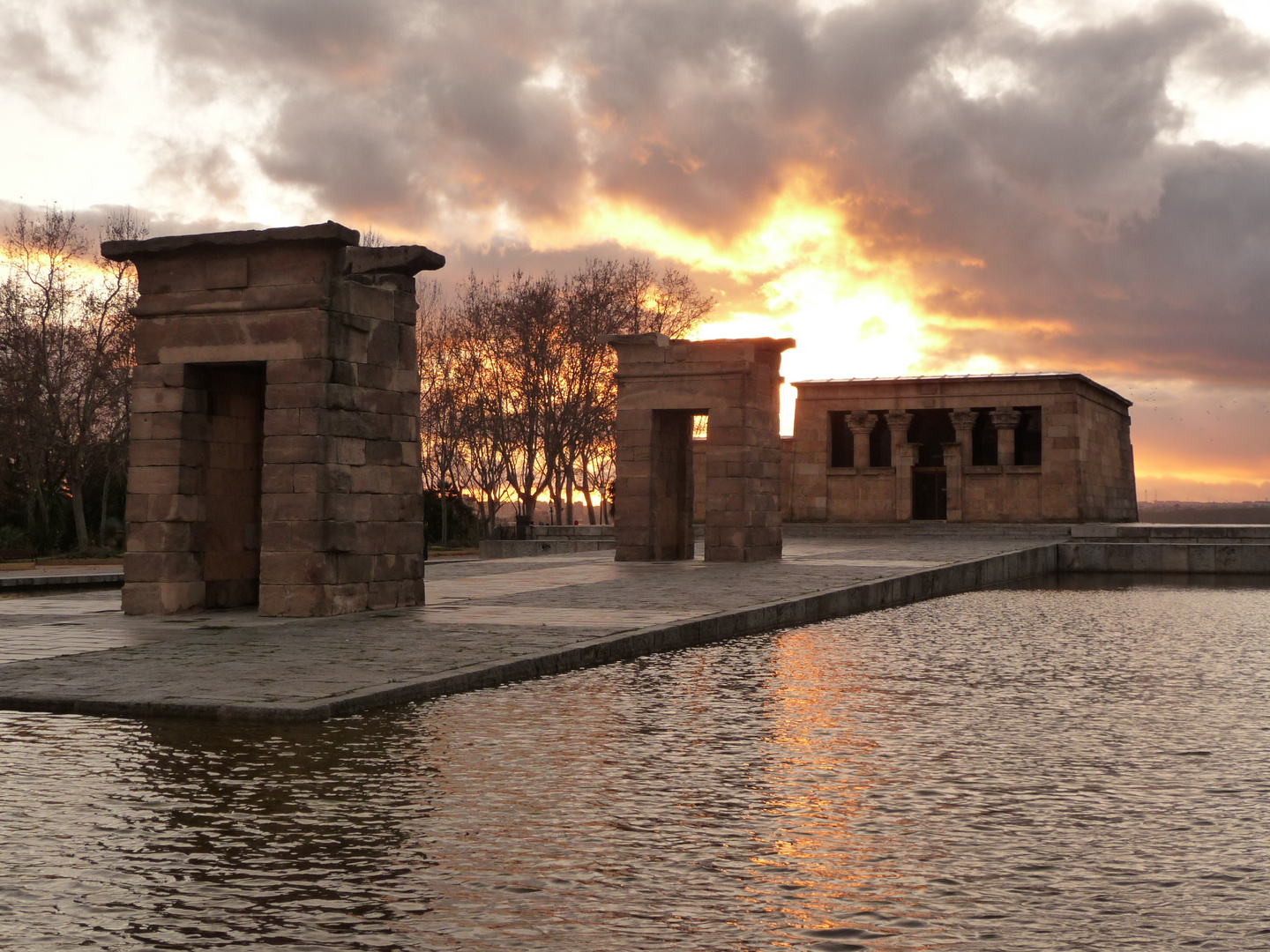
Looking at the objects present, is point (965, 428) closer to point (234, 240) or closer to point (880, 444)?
point (880, 444)

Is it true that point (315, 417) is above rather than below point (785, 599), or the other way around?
above

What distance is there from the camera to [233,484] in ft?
51.2

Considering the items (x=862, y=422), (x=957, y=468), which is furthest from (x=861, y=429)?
(x=957, y=468)

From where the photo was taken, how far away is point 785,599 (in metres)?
15.7

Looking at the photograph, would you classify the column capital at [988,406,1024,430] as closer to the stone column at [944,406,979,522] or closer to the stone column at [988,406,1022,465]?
the stone column at [988,406,1022,465]

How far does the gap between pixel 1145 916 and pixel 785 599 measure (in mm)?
Answer: 11395

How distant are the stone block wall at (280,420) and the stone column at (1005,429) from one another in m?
31.6

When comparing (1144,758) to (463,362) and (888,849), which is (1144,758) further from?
(463,362)

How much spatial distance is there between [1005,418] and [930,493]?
12.6ft

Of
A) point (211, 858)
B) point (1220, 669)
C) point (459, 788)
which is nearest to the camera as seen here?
point (211, 858)

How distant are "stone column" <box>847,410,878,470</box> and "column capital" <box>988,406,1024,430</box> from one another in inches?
158

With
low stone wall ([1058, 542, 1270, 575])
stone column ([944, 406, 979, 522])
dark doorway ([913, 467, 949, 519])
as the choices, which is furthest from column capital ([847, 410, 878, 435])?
low stone wall ([1058, 542, 1270, 575])

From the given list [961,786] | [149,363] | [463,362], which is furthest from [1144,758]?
[463,362]

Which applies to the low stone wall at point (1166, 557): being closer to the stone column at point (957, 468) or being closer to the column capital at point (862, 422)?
the stone column at point (957, 468)
